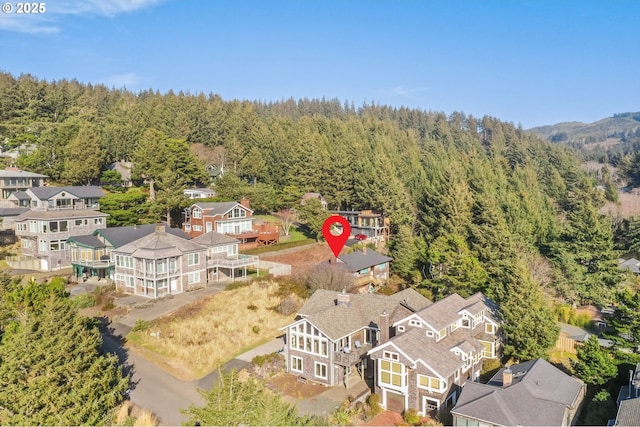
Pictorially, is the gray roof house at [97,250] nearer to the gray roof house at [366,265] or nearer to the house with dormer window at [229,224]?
the house with dormer window at [229,224]

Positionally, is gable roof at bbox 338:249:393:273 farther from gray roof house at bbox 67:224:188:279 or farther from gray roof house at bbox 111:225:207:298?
gray roof house at bbox 67:224:188:279

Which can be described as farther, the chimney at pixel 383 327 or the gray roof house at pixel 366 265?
the gray roof house at pixel 366 265

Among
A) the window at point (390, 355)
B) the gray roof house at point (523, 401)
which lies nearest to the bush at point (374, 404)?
the window at point (390, 355)

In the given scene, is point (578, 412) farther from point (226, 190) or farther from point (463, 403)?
point (226, 190)

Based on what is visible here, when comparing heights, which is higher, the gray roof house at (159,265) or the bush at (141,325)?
the gray roof house at (159,265)

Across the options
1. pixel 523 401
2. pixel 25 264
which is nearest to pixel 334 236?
A: pixel 25 264

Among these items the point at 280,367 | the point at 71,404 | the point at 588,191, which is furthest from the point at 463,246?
the point at 71,404

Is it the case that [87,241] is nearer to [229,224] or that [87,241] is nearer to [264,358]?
[229,224]
